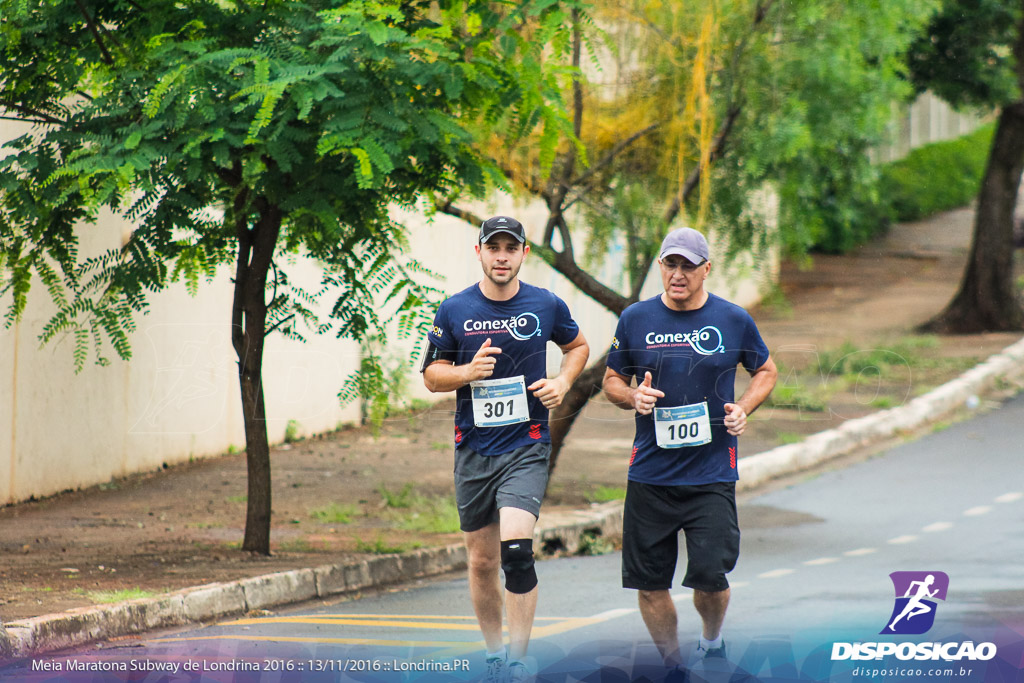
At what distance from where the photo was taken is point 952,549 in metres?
9.14

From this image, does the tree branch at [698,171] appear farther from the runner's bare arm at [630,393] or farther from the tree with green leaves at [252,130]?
the runner's bare arm at [630,393]

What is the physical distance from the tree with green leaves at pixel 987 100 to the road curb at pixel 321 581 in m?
6.74

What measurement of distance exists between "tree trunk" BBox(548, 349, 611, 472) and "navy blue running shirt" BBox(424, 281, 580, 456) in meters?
4.55

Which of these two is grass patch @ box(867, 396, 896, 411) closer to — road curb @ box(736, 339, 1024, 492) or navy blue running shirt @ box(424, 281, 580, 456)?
road curb @ box(736, 339, 1024, 492)

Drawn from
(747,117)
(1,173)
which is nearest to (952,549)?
(747,117)

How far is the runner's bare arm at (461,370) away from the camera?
554 centimetres

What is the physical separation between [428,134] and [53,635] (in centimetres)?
323

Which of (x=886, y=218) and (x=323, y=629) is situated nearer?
(x=323, y=629)

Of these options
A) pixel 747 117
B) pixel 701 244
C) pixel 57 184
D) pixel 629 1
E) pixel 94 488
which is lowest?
pixel 94 488

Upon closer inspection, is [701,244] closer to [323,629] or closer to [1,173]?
[323,629]

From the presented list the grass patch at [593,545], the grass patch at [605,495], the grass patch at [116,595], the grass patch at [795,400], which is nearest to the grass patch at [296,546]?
the grass patch at [116,595]

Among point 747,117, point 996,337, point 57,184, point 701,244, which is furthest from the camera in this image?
point 996,337

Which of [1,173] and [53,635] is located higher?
[1,173]

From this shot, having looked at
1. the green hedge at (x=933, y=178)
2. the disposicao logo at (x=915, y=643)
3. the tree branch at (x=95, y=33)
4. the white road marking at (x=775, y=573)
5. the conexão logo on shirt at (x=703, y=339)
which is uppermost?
the green hedge at (x=933, y=178)
